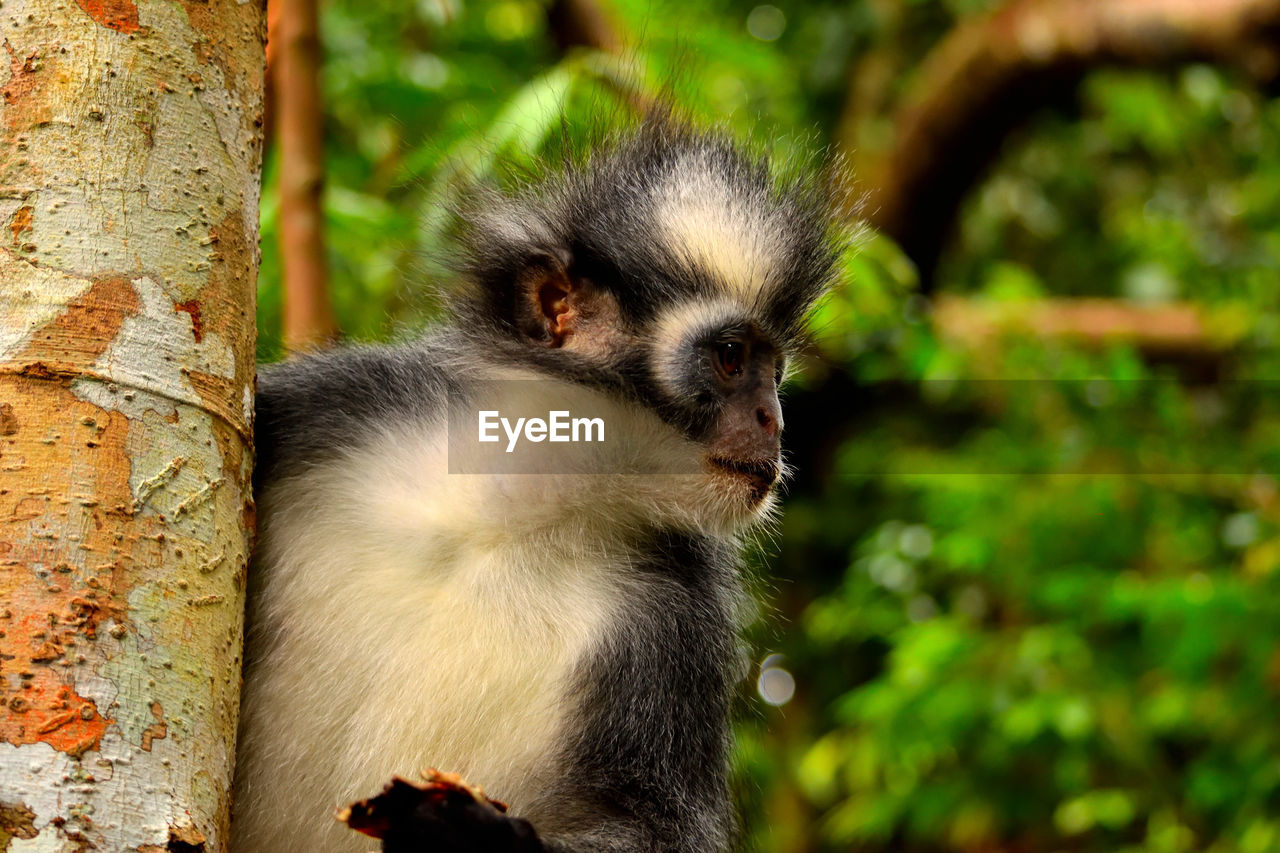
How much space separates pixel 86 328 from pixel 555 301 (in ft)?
3.96

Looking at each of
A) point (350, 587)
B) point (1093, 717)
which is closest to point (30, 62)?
point (350, 587)

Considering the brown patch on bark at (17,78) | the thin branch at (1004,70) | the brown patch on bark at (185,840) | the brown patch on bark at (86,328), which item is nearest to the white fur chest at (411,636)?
the brown patch on bark at (185,840)

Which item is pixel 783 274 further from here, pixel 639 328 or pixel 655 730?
pixel 655 730

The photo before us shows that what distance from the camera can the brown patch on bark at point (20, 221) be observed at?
1.88m

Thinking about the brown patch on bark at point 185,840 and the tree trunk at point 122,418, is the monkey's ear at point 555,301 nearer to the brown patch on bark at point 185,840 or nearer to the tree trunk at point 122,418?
the tree trunk at point 122,418

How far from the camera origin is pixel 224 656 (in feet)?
6.37

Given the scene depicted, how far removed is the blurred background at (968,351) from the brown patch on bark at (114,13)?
3.91 feet

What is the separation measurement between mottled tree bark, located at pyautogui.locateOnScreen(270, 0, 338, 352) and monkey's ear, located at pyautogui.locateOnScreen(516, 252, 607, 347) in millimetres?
922

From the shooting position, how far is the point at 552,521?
273 centimetres

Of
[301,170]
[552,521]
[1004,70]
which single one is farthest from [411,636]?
[1004,70]

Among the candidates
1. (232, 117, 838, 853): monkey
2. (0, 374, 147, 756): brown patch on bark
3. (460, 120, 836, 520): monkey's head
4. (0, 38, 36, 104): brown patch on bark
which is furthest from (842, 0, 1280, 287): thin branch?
(0, 374, 147, 756): brown patch on bark

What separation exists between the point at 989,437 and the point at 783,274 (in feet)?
16.6

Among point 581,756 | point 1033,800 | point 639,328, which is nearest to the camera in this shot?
point 581,756

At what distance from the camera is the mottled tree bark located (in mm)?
3686
